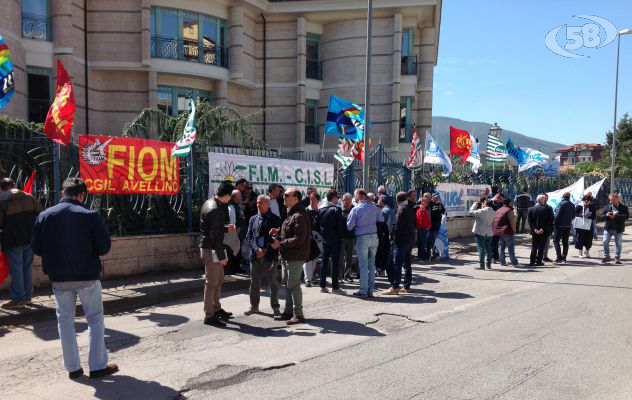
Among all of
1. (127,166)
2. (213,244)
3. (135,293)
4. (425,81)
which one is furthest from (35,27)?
(425,81)

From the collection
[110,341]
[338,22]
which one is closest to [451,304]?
[110,341]

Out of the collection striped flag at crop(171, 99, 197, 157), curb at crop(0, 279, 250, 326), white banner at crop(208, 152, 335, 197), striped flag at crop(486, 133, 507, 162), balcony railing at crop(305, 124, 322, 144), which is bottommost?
curb at crop(0, 279, 250, 326)

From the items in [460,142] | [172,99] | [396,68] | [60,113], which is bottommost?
[60,113]

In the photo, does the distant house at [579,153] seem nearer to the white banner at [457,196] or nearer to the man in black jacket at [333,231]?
the white banner at [457,196]

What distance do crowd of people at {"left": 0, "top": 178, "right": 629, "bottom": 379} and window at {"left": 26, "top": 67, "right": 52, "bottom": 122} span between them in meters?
11.9

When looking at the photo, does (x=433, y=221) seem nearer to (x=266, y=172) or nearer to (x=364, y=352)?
(x=266, y=172)

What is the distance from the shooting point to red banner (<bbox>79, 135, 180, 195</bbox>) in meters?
9.16

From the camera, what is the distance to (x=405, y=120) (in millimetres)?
26047

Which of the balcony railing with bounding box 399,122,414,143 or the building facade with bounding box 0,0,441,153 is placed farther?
the balcony railing with bounding box 399,122,414,143

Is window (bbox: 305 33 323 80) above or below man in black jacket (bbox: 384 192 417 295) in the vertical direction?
above

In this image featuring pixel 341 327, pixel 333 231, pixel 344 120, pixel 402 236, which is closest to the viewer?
pixel 341 327

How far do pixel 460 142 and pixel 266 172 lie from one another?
7.69 metres

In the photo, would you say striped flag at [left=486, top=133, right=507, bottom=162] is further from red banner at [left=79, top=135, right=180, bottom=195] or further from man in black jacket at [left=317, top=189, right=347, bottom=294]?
red banner at [left=79, top=135, right=180, bottom=195]

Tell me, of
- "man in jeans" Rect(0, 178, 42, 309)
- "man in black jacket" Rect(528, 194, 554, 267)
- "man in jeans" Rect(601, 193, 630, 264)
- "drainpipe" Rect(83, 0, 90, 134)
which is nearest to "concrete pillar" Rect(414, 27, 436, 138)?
"man in jeans" Rect(601, 193, 630, 264)
